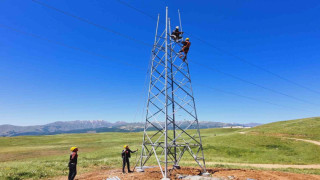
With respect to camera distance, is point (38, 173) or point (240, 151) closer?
point (38, 173)

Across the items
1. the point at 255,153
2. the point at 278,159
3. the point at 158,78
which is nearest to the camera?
the point at 158,78

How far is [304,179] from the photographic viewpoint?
15.3 m

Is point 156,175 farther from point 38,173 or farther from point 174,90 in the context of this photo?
point 38,173

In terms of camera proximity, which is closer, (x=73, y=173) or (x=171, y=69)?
(x=73, y=173)

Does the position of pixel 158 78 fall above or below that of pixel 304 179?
above

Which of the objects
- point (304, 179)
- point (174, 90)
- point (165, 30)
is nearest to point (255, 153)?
point (304, 179)

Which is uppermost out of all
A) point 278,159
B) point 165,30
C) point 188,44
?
point 165,30

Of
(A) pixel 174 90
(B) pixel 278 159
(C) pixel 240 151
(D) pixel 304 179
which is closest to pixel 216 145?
(C) pixel 240 151

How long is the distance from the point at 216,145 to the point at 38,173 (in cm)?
3636

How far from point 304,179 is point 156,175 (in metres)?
11.7

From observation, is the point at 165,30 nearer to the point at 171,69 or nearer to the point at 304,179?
the point at 171,69

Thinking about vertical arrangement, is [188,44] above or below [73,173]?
above

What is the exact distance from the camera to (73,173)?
14422 millimetres

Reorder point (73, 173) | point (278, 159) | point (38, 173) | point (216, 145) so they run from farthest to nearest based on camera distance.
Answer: point (216, 145) < point (278, 159) < point (38, 173) < point (73, 173)
